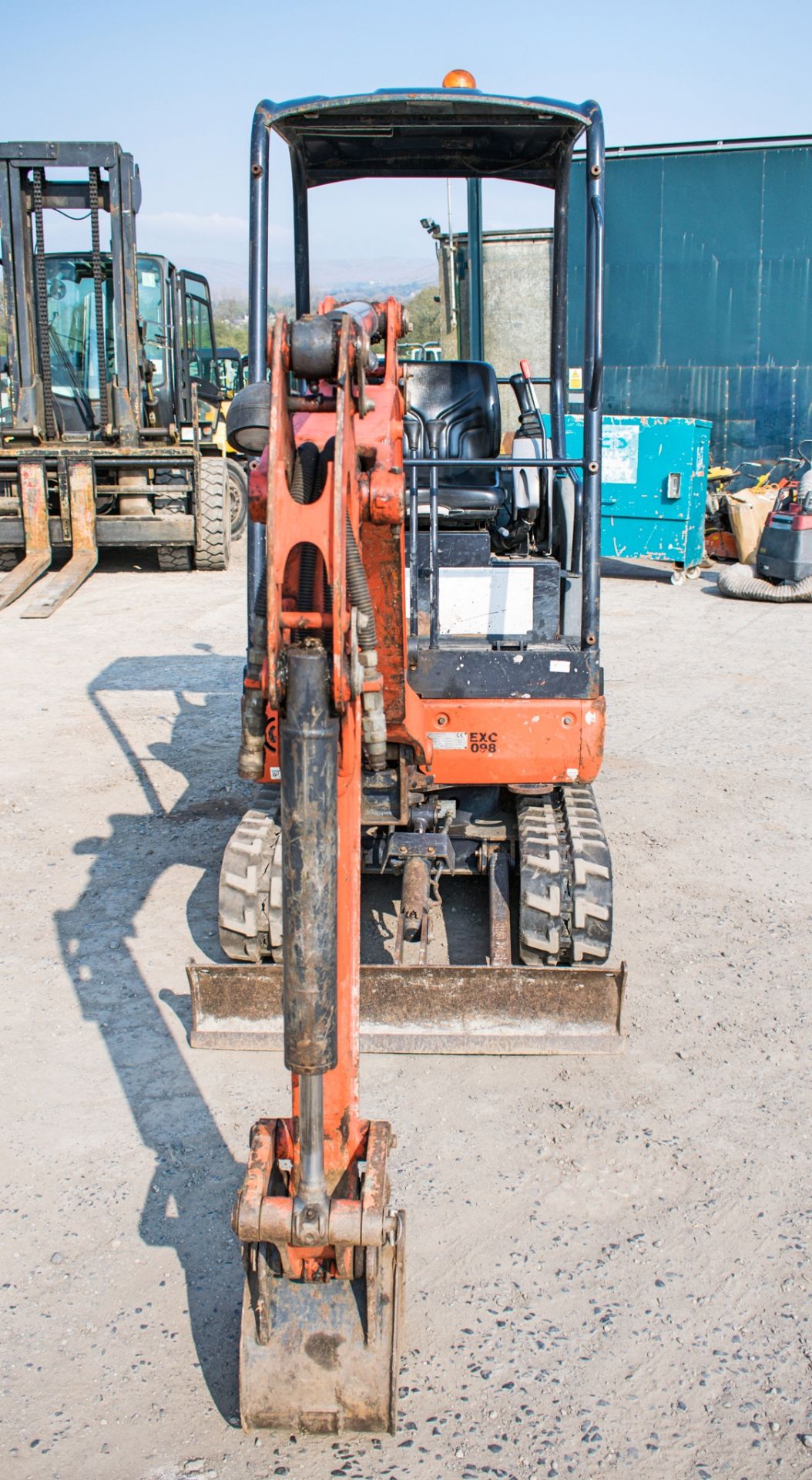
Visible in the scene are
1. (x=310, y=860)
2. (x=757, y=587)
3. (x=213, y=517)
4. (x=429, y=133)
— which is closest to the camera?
(x=310, y=860)

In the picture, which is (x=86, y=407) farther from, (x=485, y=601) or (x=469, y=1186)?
(x=469, y=1186)

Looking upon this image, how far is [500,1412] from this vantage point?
9.12 ft

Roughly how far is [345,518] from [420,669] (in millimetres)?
2305

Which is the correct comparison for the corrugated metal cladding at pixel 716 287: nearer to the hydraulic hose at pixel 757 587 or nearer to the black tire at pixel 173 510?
the hydraulic hose at pixel 757 587

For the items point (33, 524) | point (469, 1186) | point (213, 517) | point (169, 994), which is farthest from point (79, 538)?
point (469, 1186)

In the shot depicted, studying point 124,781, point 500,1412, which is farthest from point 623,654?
point 500,1412

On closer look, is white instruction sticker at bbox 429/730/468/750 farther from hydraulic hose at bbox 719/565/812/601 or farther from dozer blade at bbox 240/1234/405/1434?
hydraulic hose at bbox 719/565/812/601

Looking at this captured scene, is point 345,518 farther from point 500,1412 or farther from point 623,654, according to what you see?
point 623,654

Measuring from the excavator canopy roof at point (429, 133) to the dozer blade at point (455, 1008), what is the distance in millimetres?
2923

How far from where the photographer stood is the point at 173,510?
45.7 ft

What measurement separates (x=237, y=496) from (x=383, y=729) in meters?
13.8

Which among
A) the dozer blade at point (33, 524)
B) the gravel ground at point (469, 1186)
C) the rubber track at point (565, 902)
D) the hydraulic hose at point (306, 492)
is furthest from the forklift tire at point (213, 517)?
the hydraulic hose at point (306, 492)

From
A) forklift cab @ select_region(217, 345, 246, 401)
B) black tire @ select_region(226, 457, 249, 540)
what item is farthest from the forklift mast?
black tire @ select_region(226, 457, 249, 540)

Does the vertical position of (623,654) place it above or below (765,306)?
below
